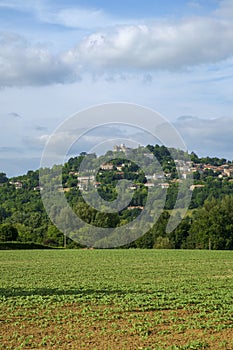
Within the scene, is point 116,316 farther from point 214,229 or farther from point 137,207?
A: point 137,207

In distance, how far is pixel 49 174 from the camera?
9619cm

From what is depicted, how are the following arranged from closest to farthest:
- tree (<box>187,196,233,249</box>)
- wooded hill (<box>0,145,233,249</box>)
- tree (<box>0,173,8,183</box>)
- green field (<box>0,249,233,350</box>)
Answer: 1. green field (<box>0,249,233,350</box>)
2. wooded hill (<box>0,145,233,249</box>)
3. tree (<box>187,196,233,249</box>)
4. tree (<box>0,173,8,183</box>)

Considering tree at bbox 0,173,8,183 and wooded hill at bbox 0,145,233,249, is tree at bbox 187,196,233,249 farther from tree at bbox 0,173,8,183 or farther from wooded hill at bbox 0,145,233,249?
tree at bbox 0,173,8,183

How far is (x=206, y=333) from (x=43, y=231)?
295ft

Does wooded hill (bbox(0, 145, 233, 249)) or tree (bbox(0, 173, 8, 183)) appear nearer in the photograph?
wooded hill (bbox(0, 145, 233, 249))

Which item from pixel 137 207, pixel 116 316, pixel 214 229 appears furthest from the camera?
pixel 137 207

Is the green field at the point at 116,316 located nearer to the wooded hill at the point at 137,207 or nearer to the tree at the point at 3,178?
the wooded hill at the point at 137,207

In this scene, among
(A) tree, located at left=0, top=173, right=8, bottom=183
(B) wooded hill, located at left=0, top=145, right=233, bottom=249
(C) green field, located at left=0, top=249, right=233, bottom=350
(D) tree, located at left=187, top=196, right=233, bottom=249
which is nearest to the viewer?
(C) green field, located at left=0, top=249, right=233, bottom=350

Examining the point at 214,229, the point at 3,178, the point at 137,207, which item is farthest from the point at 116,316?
the point at 3,178

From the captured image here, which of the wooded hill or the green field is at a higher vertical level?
the wooded hill

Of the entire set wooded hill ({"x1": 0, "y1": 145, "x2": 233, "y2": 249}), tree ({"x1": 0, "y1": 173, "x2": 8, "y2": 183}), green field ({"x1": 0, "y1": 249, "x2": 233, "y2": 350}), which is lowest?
green field ({"x1": 0, "y1": 249, "x2": 233, "y2": 350})

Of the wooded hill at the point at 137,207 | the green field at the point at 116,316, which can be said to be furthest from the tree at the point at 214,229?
the green field at the point at 116,316

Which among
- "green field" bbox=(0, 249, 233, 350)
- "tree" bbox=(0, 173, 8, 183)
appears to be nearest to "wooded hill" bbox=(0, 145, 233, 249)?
"green field" bbox=(0, 249, 233, 350)

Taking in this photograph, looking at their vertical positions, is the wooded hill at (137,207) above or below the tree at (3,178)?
below
